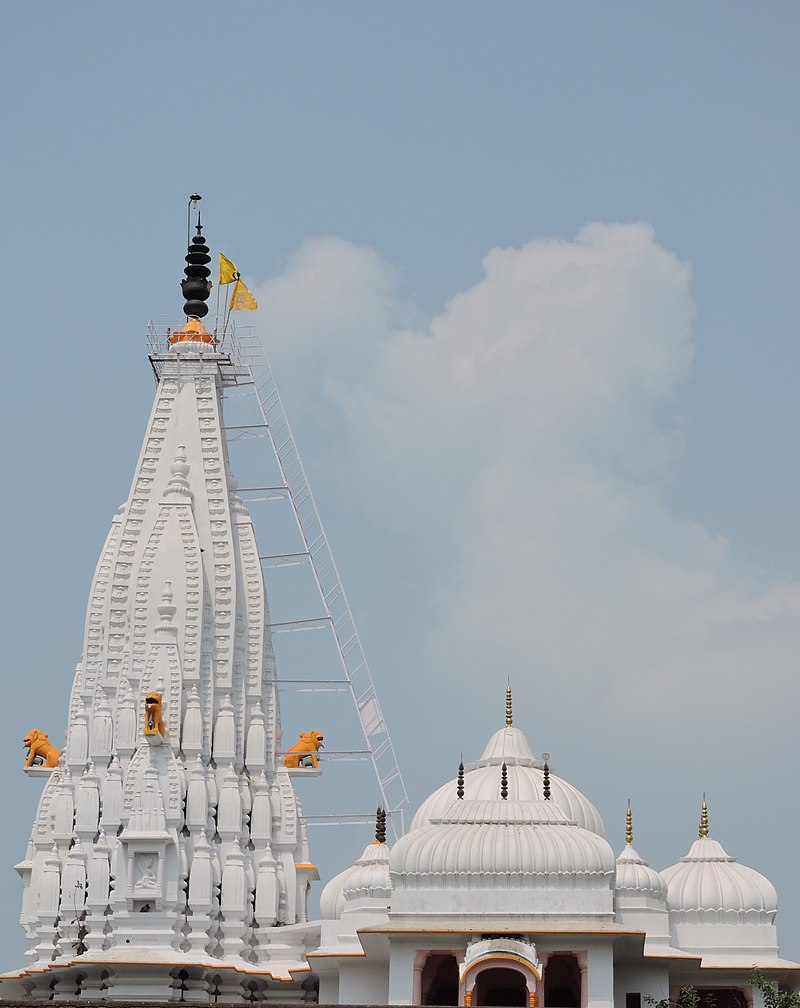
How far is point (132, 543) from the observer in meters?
64.3

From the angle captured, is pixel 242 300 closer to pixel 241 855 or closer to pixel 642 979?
pixel 241 855

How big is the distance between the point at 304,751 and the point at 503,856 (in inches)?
634

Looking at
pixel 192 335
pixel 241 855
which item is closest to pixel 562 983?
pixel 241 855

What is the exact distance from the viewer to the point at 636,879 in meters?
53.8

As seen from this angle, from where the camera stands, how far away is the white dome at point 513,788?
56.4 metres

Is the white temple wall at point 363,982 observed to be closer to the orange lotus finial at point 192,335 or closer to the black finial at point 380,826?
the black finial at point 380,826

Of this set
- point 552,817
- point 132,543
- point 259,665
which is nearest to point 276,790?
point 259,665

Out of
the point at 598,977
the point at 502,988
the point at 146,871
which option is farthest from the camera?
the point at 146,871

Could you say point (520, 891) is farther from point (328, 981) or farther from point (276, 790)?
point (276, 790)

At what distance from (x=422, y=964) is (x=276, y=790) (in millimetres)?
14155

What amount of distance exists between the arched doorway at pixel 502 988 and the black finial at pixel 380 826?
20.5ft

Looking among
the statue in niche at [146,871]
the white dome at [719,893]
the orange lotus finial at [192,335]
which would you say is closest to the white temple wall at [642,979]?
the white dome at [719,893]

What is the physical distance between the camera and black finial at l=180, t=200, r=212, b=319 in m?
68.1

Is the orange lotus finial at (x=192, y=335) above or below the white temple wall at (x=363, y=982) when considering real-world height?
above
